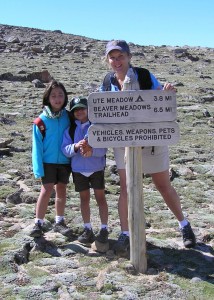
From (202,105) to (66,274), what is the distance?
1668 centimetres

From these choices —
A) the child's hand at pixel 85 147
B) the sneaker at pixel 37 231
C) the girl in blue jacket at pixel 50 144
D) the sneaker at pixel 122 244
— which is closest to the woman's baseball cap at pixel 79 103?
the girl in blue jacket at pixel 50 144

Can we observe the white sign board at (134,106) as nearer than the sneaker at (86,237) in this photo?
Yes

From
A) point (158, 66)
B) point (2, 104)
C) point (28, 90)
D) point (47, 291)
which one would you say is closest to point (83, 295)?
point (47, 291)

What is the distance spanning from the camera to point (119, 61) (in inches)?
254

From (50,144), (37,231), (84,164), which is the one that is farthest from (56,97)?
(37,231)

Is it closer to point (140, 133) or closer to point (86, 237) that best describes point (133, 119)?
point (140, 133)

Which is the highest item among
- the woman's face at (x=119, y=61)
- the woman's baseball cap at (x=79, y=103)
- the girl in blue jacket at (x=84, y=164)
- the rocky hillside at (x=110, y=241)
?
the woman's face at (x=119, y=61)

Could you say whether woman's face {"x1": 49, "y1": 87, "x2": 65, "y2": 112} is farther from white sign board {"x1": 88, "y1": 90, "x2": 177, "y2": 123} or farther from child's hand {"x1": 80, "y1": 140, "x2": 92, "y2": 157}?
white sign board {"x1": 88, "y1": 90, "x2": 177, "y2": 123}

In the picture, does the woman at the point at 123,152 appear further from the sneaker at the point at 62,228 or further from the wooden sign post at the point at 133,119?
the sneaker at the point at 62,228

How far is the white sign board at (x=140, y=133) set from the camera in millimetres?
6027

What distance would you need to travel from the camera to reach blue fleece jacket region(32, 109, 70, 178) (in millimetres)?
7199

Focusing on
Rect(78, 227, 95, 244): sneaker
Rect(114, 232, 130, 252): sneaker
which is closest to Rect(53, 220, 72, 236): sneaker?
Rect(78, 227, 95, 244): sneaker

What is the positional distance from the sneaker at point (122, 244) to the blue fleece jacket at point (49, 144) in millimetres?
1404

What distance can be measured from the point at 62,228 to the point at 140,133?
7.89 ft
